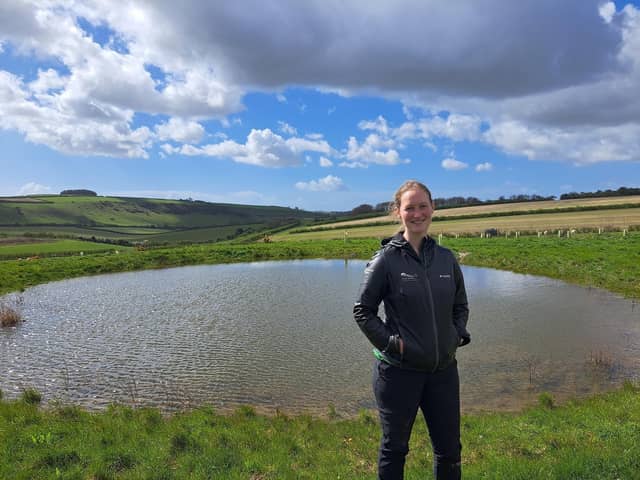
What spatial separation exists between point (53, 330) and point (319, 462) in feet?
44.8

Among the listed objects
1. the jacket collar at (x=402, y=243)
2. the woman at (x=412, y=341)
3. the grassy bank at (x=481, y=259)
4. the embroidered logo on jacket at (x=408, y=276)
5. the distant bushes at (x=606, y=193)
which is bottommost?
the grassy bank at (x=481, y=259)

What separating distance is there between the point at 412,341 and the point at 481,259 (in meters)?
31.2

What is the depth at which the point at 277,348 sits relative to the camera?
12.7 m

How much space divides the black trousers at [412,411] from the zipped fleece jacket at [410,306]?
125mm

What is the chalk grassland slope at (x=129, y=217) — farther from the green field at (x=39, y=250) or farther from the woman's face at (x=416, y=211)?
the woman's face at (x=416, y=211)

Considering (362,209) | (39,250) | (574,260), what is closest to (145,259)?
(39,250)

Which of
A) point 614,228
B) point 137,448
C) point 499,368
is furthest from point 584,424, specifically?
point 614,228

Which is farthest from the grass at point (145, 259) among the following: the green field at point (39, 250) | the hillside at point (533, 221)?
the hillside at point (533, 221)

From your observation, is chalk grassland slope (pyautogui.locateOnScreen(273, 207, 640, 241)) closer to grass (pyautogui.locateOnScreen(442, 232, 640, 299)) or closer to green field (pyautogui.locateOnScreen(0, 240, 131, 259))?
grass (pyautogui.locateOnScreen(442, 232, 640, 299))

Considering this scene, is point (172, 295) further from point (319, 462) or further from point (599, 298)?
point (599, 298)

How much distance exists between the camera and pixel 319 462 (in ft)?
19.6

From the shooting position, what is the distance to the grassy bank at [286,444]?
17.5 feet

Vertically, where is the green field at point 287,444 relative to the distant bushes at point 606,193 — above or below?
below

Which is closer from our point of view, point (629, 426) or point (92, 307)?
point (629, 426)
